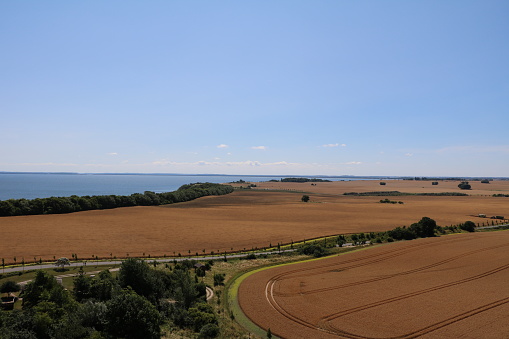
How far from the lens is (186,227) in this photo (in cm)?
6869

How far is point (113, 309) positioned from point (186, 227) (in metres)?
47.1

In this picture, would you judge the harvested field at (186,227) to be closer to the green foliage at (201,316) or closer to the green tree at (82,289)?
the green tree at (82,289)

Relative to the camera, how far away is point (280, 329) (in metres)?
24.9

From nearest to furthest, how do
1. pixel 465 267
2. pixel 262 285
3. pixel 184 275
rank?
pixel 184 275 → pixel 262 285 → pixel 465 267

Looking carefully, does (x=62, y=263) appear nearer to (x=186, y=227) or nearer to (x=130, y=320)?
(x=130, y=320)

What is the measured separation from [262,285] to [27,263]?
102ft

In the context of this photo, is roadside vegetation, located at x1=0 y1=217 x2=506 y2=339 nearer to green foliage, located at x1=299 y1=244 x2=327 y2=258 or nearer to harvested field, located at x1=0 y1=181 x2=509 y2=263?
green foliage, located at x1=299 y1=244 x2=327 y2=258

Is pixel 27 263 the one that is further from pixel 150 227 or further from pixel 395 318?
pixel 395 318

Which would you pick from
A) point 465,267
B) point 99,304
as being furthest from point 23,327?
point 465,267

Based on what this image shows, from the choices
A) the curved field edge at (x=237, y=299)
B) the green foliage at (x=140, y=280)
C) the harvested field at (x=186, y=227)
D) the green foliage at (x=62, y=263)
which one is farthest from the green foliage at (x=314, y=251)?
the green foliage at (x=62, y=263)

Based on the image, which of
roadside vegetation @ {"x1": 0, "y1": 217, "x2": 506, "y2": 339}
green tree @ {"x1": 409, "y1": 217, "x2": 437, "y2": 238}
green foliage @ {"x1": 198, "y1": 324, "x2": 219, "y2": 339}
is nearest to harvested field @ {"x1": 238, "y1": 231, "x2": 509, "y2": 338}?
roadside vegetation @ {"x1": 0, "y1": 217, "x2": 506, "y2": 339}

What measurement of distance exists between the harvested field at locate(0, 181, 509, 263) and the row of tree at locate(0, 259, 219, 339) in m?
18.5

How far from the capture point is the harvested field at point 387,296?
2459 cm

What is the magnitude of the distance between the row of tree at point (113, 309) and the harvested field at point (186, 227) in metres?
18.5
